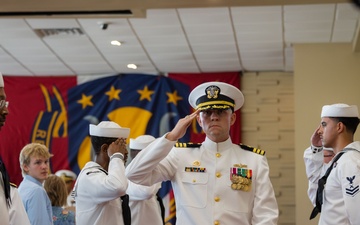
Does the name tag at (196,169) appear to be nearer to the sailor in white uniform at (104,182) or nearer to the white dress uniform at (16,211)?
the sailor in white uniform at (104,182)

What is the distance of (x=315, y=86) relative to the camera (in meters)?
9.73

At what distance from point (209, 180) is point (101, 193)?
966 millimetres

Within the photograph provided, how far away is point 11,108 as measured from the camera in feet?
38.7

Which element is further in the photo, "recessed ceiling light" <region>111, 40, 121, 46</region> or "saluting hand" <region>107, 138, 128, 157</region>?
"recessed ceiling light" <region>111, 40, 121, 46</region>

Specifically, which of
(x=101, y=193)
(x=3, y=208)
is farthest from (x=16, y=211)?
(x=101, y=193)

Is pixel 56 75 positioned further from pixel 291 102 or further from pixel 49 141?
pixel 291 102

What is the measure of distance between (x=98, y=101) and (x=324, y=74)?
3.70 m

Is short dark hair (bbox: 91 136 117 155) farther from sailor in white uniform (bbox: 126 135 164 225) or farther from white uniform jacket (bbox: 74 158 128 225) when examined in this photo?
sailor in white uniform (bbox: 126 135 164 225)

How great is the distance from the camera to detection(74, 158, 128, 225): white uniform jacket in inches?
196

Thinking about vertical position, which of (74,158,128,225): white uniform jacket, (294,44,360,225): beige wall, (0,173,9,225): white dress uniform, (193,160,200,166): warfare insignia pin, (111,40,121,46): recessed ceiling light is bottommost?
(0,173,9,225): white dress uniform

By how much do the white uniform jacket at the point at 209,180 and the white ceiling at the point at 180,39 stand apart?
3569 mm

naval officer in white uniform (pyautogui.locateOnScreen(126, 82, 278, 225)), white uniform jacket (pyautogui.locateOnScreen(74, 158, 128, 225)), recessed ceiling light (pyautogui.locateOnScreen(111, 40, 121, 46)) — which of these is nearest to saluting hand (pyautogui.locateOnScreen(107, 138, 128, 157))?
white uniform jacket (pyautogui.locateOnScreen(74, 158, 128, 225))

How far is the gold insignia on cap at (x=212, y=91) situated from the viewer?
174 inches

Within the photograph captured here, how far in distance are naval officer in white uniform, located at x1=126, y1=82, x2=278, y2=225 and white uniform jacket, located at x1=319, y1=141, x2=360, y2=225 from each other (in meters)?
0.69
